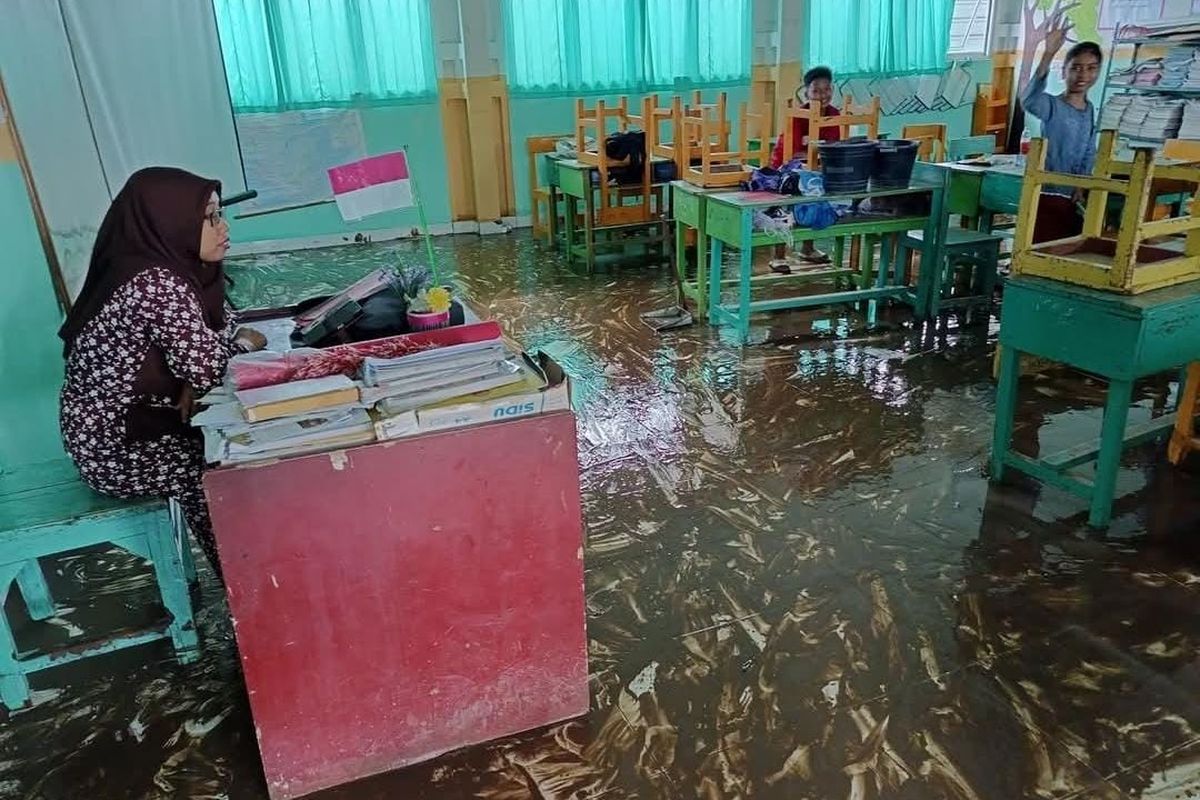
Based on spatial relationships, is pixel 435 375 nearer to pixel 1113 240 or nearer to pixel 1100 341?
pixel 1100 341

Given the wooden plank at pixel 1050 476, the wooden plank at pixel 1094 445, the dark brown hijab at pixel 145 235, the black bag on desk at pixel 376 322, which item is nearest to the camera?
the dark brown hijab at pixel 145 235

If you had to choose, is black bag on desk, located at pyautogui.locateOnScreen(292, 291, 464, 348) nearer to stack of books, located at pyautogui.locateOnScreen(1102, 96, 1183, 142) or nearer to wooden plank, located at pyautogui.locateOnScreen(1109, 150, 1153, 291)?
wooden plank, located at pyautogui.locateOnScreen(1109, 150, 1153, 291)

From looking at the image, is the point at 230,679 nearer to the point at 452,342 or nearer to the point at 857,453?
the point at 452,342

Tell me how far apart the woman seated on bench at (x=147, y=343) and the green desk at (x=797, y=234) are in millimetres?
2673

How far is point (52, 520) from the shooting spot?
1.90m

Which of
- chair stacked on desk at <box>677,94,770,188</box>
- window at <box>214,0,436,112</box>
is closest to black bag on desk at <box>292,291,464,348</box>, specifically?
chair stacked on desk at <box>677,94,770,188</box>

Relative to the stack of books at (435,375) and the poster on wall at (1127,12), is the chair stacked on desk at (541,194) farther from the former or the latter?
the stack of books at (435,375)

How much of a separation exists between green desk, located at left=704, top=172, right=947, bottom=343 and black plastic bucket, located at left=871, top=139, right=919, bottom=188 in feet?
0.20

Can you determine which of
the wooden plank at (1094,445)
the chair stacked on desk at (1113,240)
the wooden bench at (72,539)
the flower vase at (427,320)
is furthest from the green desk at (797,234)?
the wooden bench at (72,539)

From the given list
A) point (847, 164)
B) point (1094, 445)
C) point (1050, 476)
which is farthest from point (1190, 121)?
point (1050, 476)

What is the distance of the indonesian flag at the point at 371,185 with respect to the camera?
1.84 m

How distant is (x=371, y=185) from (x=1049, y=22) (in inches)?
335

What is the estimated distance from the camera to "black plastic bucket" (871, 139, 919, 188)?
4.19 m

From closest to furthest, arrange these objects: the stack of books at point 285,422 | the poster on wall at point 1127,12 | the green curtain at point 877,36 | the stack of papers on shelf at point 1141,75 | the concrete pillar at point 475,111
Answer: the stack of books at point 285,422 < the stack of papers on shelf at point 1141,75 < the poster on wall at point 1127,12 < the concrete pillar at point 475,111 < the green curtain at point 877,36
